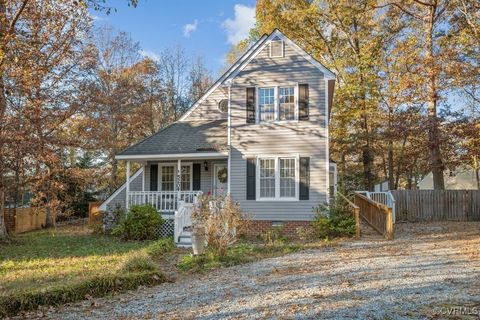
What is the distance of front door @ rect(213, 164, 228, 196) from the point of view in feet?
52.4

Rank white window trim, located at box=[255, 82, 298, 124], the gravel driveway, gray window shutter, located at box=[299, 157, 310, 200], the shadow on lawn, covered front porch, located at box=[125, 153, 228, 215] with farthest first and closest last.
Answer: covered front porch, located at box=[125, 153, 228, 215], white window trim, located at box=[255, 82, 298, 124], gray window shutter, located at box=[299, 157, 310, 200], the shadow on lawn, the gravel driveway

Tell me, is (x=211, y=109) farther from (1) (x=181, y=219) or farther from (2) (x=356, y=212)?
(2) (x=356, y=212)

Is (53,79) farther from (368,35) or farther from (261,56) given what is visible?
(368,35)

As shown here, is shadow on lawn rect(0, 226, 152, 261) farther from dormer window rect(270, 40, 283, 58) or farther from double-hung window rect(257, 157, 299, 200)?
dormer window rect(270, 40, 283, 58)

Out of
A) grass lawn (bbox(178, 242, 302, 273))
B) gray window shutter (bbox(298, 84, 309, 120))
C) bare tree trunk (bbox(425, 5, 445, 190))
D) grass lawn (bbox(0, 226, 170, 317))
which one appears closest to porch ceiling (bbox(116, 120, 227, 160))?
gray window shutter (bbox(298, 84, 309, 120))

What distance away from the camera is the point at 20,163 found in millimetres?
14102

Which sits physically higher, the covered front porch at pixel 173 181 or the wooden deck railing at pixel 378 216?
the covered front porch at pixel 173 181

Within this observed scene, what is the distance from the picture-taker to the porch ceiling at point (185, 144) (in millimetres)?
15172

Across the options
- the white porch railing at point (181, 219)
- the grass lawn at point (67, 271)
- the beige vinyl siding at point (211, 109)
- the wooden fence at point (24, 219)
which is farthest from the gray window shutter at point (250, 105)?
the wooden fence at point (24, 219)

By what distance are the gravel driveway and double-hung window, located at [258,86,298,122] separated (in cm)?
630

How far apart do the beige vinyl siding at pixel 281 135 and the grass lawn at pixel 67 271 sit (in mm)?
4393

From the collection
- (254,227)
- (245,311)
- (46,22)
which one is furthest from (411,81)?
(245,311)

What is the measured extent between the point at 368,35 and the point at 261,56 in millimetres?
13328

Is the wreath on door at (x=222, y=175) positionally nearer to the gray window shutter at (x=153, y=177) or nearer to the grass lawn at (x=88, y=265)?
the gray window shutter at (x=153, y=177)
